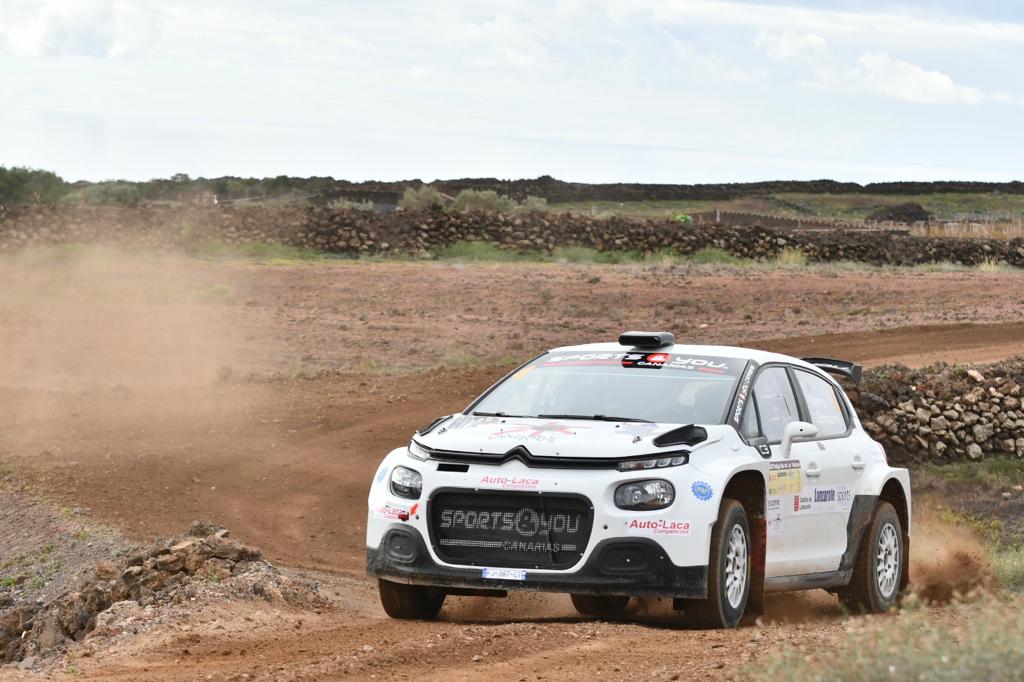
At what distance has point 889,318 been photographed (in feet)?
93.6

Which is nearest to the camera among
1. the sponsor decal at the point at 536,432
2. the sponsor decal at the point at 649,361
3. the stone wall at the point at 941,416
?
the sponsor decal at the point at 536,432

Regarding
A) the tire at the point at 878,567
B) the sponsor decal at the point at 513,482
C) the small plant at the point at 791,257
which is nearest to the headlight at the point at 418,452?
the sponsor decal at the point at 513,482

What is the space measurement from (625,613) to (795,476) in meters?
1.30

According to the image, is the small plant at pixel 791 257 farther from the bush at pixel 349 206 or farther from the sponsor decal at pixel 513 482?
the sponsor decal at pixel 513 482

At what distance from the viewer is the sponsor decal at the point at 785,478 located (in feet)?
28.8

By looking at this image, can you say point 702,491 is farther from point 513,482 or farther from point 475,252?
point 475,252

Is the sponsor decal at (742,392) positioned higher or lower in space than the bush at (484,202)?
lower

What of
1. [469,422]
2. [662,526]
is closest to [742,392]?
[662,526]

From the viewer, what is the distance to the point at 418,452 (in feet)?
28.2

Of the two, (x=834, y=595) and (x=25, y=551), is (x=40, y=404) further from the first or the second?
(x=834, y=595)

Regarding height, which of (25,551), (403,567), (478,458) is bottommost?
(25,551)

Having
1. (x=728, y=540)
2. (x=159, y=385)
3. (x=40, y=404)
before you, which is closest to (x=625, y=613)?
(x=728, y=540)

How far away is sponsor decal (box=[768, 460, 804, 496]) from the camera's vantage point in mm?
8789

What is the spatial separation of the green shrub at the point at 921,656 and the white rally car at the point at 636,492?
2262 mm
